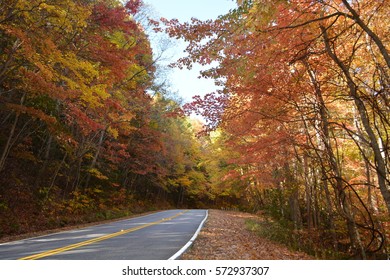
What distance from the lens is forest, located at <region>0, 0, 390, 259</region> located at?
18.6 ft

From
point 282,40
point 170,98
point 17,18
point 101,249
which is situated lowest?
point 101,249

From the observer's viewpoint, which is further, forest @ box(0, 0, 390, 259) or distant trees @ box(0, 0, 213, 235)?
distant trees @ box(0, 0, 213, 235)

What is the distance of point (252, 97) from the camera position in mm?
8742

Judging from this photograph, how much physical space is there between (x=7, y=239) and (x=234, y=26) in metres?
10.4

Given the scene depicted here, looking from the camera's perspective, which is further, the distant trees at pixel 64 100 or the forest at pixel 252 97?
the distant trees at pixel 64 100

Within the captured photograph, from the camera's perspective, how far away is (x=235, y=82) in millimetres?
8438

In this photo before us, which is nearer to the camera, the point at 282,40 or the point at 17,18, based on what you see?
the point at 282,40

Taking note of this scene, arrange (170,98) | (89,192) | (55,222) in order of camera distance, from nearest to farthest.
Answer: (55,222) → (89,192) → (170,98)

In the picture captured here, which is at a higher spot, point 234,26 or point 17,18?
point 17,18

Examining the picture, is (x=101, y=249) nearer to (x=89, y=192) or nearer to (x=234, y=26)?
(x=234, y=26)

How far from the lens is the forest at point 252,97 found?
567 cm

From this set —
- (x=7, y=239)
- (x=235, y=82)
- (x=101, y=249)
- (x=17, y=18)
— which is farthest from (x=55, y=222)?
(x=235, y=82)

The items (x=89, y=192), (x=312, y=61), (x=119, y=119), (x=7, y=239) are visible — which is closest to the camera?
(x=312, y=61)

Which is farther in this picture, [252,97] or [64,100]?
[64,100]
